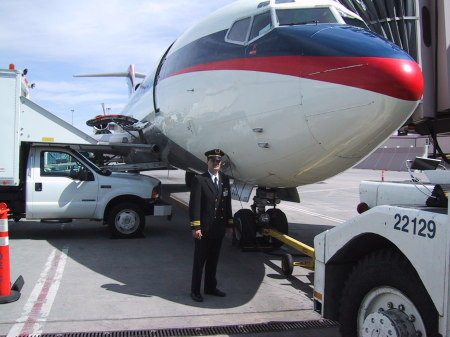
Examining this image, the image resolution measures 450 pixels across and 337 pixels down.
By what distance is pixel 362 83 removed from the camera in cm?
436

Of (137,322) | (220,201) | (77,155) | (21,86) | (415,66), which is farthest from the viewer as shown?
(77,155)

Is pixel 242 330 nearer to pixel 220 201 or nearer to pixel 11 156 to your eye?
pixel 220 201

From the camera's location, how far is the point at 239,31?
6.21 metres

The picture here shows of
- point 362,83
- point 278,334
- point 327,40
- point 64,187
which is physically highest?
point 327,40

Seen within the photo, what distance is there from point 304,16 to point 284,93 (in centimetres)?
119

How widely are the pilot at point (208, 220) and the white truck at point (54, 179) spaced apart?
3622 mm

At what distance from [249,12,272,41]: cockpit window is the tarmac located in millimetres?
3312

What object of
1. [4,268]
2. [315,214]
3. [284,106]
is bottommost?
[315,214]

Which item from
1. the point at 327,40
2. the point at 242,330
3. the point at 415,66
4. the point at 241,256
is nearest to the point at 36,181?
the point at 241,256

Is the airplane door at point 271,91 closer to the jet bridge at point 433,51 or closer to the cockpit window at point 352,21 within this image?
the cockpit window at point 352,21

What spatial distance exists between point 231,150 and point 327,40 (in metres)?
2.13

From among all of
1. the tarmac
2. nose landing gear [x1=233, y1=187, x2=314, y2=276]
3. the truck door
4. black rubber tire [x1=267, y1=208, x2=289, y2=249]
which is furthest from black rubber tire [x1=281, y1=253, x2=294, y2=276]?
the truck door

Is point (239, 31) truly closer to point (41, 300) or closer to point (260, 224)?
point (260, 224)

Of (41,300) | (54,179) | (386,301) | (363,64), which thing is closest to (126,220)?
(54,179)
